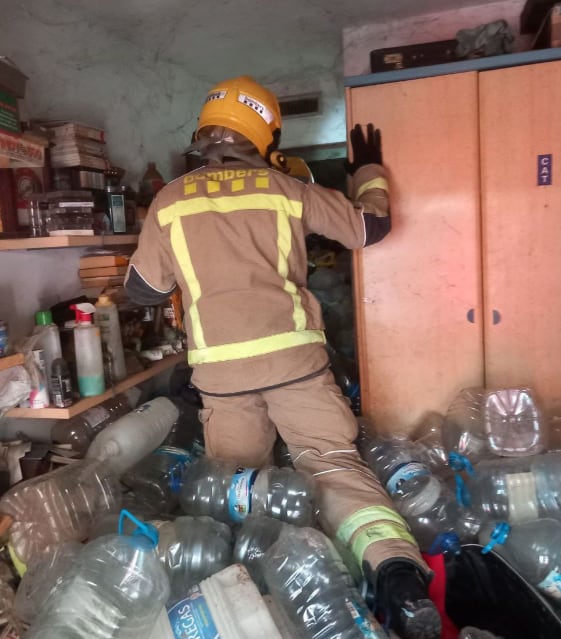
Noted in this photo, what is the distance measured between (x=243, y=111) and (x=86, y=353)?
1076 mm

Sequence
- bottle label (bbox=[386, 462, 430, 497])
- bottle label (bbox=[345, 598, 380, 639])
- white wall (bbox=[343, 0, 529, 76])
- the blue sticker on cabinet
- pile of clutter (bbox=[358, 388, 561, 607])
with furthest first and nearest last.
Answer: white wall (bbox=[343, 0, 529, 76]) < the blue sticker on cabinet < bottle label (bbox=[386, 462, 430, 497]) < pile of clutter (bbox=[358, 388, 561, 607]) < bottle label (bbox=[345, 598, 380, 639])

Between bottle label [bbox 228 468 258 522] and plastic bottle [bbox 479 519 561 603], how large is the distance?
75 centimetres

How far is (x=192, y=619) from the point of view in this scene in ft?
4.20

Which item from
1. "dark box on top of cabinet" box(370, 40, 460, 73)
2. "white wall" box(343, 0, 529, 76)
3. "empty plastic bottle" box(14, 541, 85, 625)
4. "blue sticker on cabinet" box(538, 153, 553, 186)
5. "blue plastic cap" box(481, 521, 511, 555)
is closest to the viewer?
"empty plastic bottle" box(14, 541, 85, 625)

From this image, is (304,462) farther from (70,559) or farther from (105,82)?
(105,82)

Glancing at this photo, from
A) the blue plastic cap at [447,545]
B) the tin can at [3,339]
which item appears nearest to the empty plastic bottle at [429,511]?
the blue plastic cap at [447,545]

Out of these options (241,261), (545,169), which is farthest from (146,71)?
(545,169)

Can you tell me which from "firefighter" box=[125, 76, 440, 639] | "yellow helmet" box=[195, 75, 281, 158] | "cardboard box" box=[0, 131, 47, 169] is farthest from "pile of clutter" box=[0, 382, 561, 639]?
"yellow helmet" box=[195, 75, 281, 158]

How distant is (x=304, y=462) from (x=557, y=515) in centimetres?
89

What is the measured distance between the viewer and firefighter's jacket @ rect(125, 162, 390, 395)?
5.85ft

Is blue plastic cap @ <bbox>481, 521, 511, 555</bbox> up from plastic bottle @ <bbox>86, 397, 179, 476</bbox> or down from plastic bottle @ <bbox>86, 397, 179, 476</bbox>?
down

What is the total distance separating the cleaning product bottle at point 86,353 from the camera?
195 cm

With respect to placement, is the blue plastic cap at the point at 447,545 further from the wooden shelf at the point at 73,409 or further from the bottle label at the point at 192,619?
the wooden shelf at the point at 73,409

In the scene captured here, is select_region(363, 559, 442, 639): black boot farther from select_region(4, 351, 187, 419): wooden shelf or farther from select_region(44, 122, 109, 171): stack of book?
select_region(44, 122, 109, 171): stack of book
